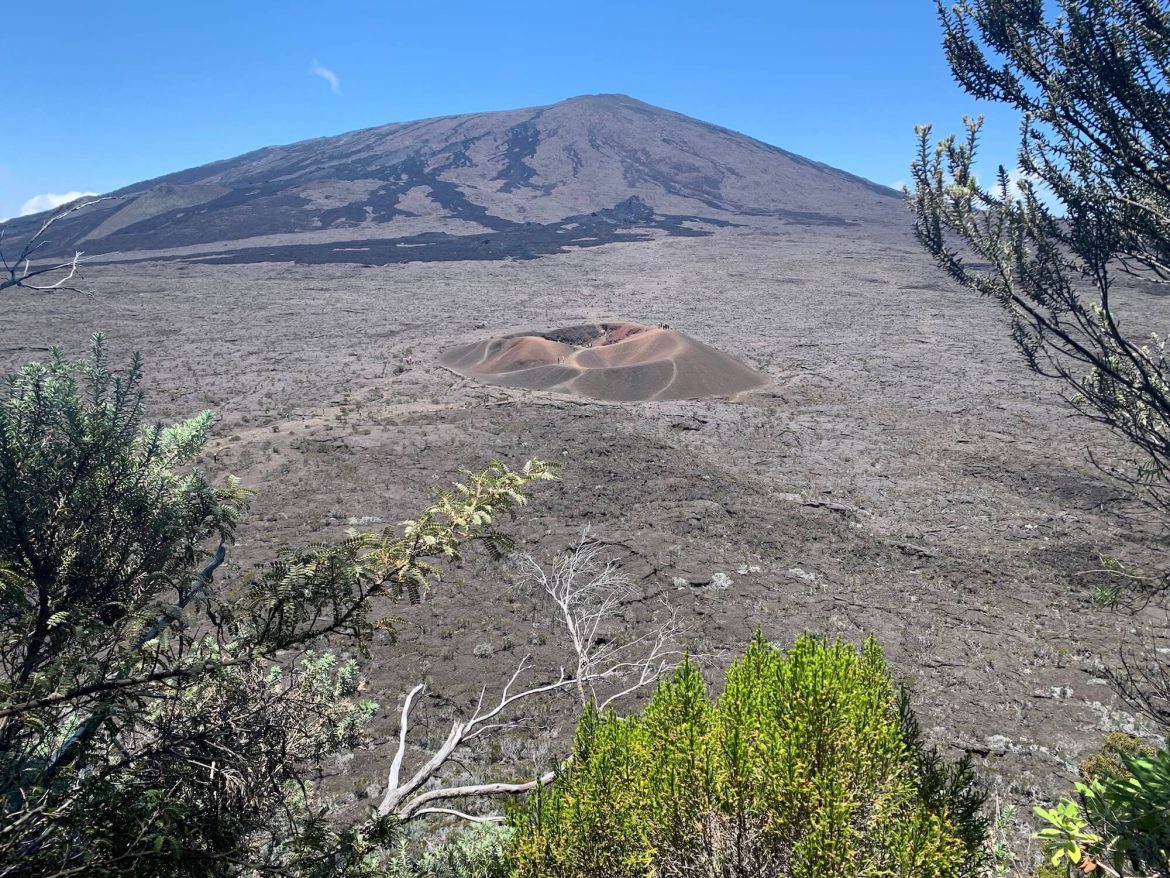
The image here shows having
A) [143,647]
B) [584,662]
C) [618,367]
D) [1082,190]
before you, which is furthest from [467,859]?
[618,367]

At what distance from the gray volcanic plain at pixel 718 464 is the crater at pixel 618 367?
21.6 inches

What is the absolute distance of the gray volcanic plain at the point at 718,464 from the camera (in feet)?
29.5

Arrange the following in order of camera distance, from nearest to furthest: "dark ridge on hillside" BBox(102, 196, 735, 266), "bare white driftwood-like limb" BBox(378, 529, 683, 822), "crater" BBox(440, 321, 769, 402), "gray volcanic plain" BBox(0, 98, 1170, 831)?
"bare white driftwood-like limb" BBox(378, 529, 683, 822) → "gray volcanic plain" BBox(0, 98, 1170, 831) → "crater" BBox(440, 321, 769, 402) → "dark ridge on hillside" BBox(102, 196, 735, 266)

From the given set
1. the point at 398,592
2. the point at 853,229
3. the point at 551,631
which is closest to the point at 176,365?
the point at 551,631

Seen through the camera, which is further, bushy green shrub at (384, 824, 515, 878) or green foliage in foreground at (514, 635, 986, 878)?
bushy green shrub at (384, 824, 515, 878)

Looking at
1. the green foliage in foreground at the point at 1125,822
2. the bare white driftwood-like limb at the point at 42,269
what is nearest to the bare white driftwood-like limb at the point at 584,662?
the green foliage in foreground at the point at 1125,822

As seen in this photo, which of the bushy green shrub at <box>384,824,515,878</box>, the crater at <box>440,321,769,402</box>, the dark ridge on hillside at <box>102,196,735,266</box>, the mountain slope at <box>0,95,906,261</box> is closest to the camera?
the bushy green shrub at <box>384,824,515,878</box>

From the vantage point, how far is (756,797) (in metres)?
3.63

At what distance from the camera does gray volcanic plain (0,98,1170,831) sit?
898 cm

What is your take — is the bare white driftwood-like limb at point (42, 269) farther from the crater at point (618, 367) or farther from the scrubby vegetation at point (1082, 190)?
the crater at point (618, 367)

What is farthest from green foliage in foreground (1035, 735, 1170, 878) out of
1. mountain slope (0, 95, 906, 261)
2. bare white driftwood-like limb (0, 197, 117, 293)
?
mountain slope (0, 95, 906, 261)

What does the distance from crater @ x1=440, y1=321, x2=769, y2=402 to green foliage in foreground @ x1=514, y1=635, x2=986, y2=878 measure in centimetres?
1777

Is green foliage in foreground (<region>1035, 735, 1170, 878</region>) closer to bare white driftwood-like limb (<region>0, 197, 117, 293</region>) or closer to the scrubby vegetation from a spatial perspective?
the scrubby vegetation

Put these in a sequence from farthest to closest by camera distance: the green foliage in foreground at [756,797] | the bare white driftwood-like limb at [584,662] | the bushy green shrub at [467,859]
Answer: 1. the bushy green shrub at [467,859]
2. the bare white driftwood-like limb at [584,662]
3. the green foliage in foreground at [756,797]
